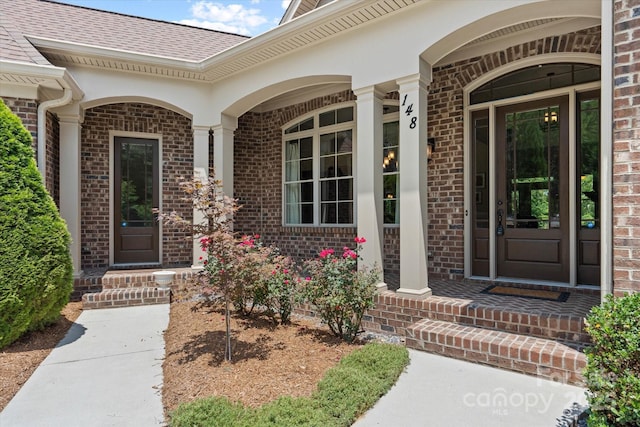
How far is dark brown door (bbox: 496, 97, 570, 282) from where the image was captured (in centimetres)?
480

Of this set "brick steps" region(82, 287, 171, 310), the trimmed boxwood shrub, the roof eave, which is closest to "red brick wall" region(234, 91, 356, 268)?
"brick steps" region(82, 287, 171, 310)

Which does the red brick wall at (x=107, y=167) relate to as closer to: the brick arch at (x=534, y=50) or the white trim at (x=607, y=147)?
the brick arch at (x=534, y=50)

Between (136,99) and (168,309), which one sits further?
(136,99)

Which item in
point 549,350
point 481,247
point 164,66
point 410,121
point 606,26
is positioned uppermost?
point 164,66

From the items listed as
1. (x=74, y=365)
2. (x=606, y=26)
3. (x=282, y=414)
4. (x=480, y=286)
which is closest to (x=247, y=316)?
(x=74, y=365)

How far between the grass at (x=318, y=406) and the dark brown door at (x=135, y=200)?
17.6 ft

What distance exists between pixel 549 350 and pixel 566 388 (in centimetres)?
30

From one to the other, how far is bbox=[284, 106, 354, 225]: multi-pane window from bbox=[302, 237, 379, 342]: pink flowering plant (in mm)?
3088

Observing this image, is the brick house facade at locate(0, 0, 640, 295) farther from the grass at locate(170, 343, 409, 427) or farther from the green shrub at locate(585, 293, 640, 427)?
the grass at locate(170, 343, 409, 427)

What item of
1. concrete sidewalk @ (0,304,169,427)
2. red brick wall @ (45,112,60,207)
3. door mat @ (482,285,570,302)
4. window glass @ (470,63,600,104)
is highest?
window glass @ (470,63,600,104)

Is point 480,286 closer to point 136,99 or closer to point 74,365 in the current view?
point 74,365

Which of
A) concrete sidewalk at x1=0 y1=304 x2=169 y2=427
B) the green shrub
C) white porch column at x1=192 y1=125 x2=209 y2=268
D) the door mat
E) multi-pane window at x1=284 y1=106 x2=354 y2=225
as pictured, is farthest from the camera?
multi-pane window at x1=284 y1=106 x2=354 y2=225

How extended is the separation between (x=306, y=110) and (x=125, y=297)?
449 cm

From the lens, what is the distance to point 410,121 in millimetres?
4242
